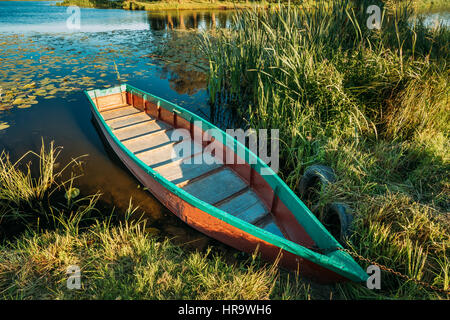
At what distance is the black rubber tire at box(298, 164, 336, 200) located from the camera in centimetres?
343

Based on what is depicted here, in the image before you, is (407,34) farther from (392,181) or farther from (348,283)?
(348,283)

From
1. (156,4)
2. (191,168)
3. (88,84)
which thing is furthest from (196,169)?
(156,4)

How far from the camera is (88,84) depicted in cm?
837

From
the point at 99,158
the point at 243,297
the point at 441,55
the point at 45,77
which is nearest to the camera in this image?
the point at 243,297

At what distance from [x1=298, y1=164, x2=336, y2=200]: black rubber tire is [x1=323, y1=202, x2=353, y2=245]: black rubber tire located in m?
0.37

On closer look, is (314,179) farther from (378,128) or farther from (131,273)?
(131,273)

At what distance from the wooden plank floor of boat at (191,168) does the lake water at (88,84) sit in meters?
0.52

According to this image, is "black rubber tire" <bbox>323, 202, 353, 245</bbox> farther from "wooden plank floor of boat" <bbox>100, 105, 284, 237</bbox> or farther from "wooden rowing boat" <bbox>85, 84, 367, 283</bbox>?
"wooden plank floor of boat" <bbox>100, 105, 284, 237</bbox>

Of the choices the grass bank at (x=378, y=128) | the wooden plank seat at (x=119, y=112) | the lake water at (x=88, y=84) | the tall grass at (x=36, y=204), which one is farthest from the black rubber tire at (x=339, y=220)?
the wooden plank seat at (x=119, y=112)

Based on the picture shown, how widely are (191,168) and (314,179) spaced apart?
2.02 m

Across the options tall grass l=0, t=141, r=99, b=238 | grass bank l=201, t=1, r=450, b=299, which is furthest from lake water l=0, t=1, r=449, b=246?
grass bank l=201, t=1, r=450, b=299

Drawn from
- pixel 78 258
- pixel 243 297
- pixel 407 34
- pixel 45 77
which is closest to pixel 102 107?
pixel 45 77

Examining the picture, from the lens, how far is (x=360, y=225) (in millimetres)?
2883

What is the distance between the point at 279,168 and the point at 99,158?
3.72 metres
